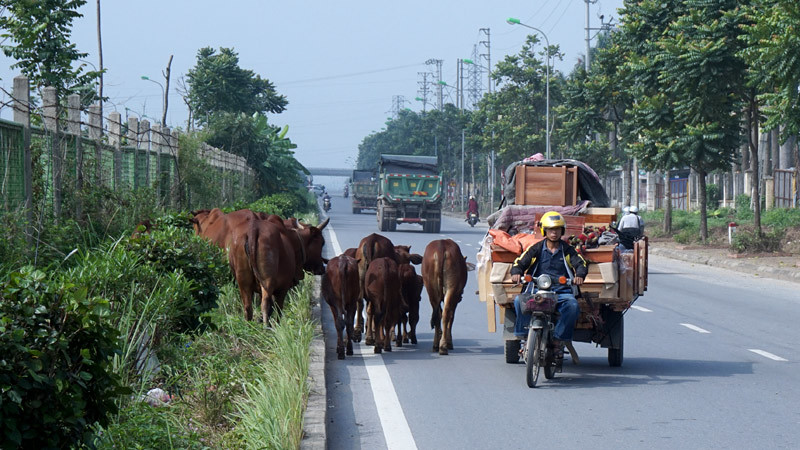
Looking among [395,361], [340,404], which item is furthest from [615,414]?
[395,361]

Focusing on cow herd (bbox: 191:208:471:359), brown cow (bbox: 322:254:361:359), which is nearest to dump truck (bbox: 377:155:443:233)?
cow herd (bbox: 191:208:471:359)

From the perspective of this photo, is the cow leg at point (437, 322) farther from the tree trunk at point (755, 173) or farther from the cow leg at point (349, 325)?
the tree trunk at point (755, 173)

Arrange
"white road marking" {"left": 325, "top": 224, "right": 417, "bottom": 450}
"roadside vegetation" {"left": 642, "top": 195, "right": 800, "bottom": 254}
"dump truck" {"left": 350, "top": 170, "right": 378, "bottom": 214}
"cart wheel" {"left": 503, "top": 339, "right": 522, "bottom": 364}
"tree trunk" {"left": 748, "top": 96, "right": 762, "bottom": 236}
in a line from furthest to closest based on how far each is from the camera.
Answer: "dump truck" {"left": 350, "top": 170, "right": 378, "bottom": 214}, "tree trunk" {"left": 748, "top": 96, "right": 762, "bottom": 236}, "roadside vegetation" {"left": 642, "top": 195, "right": 800, "bottom": 254}, "cart wheel" {"left": 503, "top": 339, "right": 522, "bottom": 364}, "white road marking" {"left": 325, "top": 224, "right": 417, "bottom": 450}

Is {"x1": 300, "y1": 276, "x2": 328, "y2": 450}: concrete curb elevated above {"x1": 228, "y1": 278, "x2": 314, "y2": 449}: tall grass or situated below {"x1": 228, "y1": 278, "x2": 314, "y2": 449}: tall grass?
below

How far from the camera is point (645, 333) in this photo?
1373cm

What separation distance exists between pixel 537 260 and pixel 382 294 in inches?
68.9

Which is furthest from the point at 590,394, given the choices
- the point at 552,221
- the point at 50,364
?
the point at 50,364

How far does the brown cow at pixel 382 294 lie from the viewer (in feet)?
36.0

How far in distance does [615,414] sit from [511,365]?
2552 mm

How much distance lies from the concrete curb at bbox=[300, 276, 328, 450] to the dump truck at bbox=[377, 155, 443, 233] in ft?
106

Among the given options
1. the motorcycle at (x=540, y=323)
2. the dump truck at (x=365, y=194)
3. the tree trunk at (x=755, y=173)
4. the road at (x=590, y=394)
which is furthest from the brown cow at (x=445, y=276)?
the dump truck at (x=365, y=194)

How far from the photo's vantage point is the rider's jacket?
32.0 feet

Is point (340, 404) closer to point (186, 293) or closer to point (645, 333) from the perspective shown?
point (186, 293)

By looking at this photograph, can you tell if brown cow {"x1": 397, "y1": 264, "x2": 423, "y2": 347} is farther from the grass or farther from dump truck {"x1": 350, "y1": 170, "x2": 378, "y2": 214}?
dump truck {"x1": 350, "y1": 170, "x2": 378, "y2": 214}
